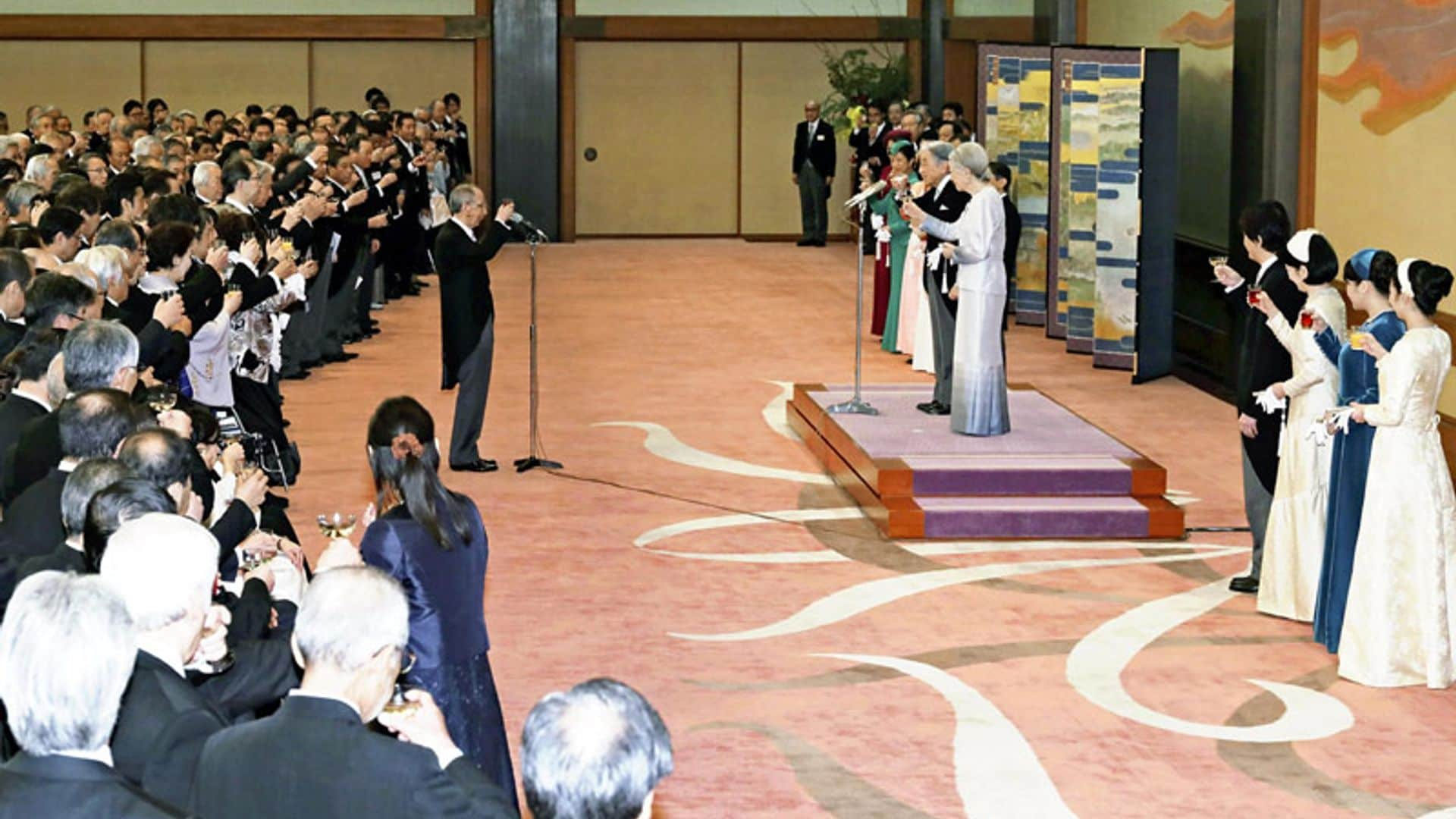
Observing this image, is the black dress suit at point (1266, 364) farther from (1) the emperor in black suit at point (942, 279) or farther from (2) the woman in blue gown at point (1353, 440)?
(1) the emperor in black suit at point (942, 279)

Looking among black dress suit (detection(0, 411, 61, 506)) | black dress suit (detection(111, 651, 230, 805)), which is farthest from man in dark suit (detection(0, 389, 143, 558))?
black dress suit (detection(111, 651, 230, 805))

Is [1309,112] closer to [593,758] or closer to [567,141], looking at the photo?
[593,758]

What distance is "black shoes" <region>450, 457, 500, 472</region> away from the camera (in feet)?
39.0

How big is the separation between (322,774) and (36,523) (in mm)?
2447

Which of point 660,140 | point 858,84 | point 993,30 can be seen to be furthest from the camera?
point 660,140

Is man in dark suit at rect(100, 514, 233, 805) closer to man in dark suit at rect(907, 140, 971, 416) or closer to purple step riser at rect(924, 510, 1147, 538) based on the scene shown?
purple step riser at rect(924, 510, 1147, 538)

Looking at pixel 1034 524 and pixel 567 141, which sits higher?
pixel 567 141

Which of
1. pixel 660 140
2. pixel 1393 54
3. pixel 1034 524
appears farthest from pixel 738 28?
pixel 1034 524

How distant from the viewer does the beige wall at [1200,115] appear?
1553 centimetres

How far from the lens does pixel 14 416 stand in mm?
6707

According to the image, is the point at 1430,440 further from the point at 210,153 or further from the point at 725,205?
the point at 725,205

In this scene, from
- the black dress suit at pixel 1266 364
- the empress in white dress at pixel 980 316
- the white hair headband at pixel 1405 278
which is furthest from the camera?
the empress in white dress at pixel 980 316

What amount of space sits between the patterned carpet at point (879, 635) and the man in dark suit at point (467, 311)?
0.92ft

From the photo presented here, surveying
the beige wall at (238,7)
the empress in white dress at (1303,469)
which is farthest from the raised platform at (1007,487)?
the beige wall at (238,7)
